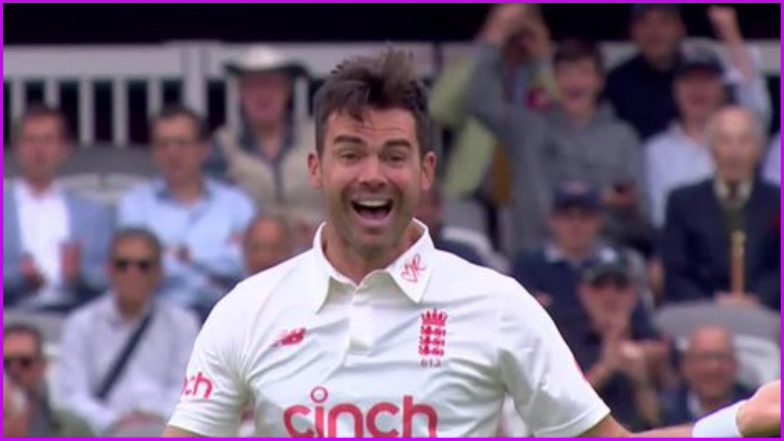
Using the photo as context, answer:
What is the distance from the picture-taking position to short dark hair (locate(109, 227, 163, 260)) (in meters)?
11.1

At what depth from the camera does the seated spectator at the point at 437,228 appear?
34.2 feet

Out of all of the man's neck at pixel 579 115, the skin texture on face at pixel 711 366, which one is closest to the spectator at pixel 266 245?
the man's neck at pixel 579 115

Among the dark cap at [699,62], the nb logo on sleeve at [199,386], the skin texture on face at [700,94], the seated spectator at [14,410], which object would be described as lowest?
the seated spectator at [14,410]

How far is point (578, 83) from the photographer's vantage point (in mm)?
11266

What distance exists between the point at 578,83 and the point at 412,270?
576 cm

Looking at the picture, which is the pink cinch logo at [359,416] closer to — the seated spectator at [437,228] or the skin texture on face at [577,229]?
the seated spectator at [437,228]

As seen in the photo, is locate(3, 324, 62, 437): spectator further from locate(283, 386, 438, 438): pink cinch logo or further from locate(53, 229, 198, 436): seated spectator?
locate(283, 386, 438, 438): pink cinch logo

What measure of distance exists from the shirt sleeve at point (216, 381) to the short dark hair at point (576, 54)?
19.2 feet

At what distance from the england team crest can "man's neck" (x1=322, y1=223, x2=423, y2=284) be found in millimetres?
137

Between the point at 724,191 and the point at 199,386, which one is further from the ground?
the point at 724,191

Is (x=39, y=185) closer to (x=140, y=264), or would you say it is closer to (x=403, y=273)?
(x=140, y=264)

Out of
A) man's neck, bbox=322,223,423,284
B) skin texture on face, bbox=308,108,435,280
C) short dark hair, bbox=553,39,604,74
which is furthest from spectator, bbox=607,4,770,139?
skin texture on face, bbox=308,108,435,280

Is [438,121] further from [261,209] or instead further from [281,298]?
[281,298]

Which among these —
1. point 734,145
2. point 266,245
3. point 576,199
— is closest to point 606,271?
point 576,199
